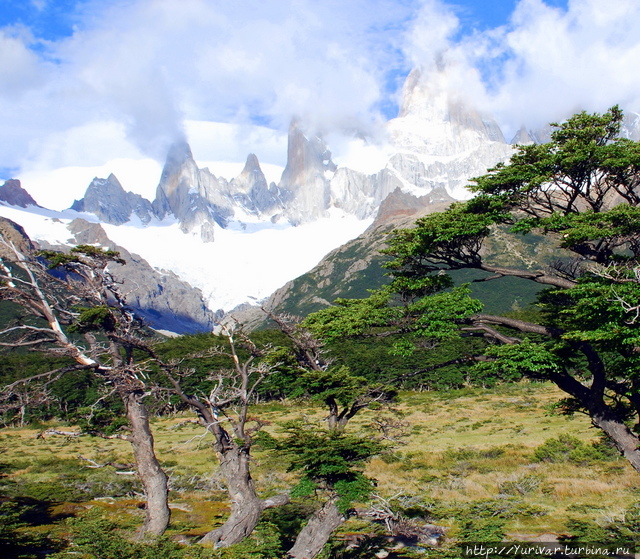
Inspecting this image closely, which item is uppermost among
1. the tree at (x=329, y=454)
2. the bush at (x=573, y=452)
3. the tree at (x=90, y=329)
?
the tree at (x=90, y=329)

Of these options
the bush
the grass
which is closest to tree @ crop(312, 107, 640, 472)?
the grass

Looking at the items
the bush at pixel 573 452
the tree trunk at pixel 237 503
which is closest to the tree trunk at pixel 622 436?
the tree trunk at pixel 237 503

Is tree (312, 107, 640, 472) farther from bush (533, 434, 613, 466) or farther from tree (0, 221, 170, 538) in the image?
bush (533, 434, 613, 466)

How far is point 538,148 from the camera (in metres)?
13.0

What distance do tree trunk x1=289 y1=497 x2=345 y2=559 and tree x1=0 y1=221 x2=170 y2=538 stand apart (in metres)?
3.99

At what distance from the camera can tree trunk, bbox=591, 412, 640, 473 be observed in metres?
11.6

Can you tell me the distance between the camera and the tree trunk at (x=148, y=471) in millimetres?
13039

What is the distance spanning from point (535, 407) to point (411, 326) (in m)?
43.5

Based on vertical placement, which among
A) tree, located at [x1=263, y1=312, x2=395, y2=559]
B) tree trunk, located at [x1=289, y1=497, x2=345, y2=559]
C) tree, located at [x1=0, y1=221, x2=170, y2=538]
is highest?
tree, located at [x1=0, y1=221, x2=170, y2=538]

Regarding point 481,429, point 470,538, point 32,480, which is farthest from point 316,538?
point 481,429

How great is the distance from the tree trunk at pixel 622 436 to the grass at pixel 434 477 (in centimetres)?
381

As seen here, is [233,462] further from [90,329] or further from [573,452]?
[573,452]

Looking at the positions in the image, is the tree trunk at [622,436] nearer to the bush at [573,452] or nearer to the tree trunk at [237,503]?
the tree trunk at [237,503]

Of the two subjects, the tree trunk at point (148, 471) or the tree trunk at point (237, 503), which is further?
the tree trunk at point (237, 503)
